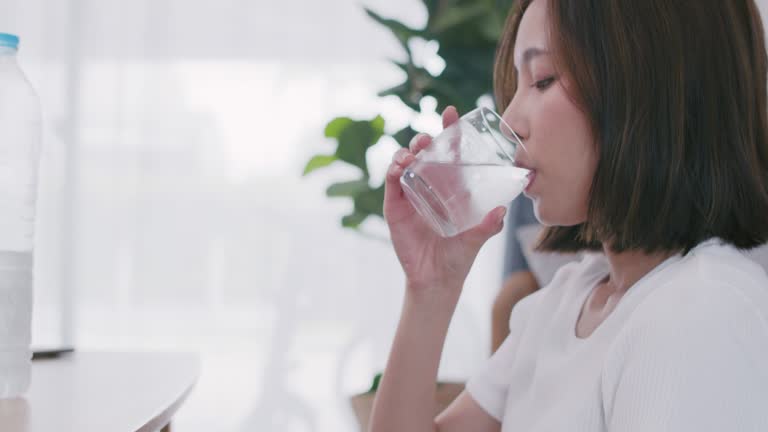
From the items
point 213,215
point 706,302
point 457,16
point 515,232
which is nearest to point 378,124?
point 457,16

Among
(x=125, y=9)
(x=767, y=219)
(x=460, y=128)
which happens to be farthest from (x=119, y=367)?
(x=125, y=9)

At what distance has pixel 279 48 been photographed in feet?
10.7

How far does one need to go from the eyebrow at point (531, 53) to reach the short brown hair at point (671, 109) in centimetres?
2

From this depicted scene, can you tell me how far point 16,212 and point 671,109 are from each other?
2.34 feet

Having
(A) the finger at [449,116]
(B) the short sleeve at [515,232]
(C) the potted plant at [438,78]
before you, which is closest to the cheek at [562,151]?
(A) the finger at [449,116]

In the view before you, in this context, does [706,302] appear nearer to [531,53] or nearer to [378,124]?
[531,53]

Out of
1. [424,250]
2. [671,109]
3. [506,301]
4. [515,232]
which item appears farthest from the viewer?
[515,232]

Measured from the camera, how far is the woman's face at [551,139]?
0.87 metres

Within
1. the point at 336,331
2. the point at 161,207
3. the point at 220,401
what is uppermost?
the point at 161,207

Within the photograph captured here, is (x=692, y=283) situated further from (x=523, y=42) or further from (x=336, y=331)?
(x=336, y=331)

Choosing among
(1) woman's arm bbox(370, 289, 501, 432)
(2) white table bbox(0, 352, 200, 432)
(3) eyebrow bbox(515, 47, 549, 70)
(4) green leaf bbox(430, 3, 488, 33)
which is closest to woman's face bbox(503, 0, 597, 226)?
(3) eyebrow bbox(515, 47, 549, 70)

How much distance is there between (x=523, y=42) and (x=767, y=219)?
33cm

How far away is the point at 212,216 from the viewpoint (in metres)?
3.24

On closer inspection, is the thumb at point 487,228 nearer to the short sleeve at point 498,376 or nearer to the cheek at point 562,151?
the cheek at point 562,151
